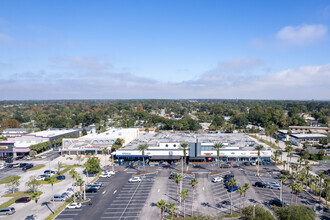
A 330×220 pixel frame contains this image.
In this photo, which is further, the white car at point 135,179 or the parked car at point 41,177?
the parked car at point 41,177

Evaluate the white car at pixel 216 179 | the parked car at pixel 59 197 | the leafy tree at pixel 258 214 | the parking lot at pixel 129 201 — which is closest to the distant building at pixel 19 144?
the parked car at pixel 59 197

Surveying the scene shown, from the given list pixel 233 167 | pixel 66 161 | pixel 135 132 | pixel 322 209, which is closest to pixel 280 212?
pixel 322 209

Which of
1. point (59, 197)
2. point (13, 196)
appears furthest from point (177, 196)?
point (13, 196)

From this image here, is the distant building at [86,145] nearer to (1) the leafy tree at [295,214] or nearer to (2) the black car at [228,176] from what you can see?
(2) the black car at [228,176]

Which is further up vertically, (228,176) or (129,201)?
(228,176)

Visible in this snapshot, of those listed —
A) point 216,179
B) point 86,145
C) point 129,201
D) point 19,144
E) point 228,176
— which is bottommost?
point 129,201

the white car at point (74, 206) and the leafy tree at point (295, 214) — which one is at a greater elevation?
the leafy tree at point (295, 214)

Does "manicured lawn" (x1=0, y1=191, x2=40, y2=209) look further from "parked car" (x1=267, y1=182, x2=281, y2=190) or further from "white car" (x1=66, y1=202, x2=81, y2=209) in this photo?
"parked car" (x1=267, y1=182, x2=281, y2=190)

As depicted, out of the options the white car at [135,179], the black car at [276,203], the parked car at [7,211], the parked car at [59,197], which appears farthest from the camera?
the white car at [135,179]

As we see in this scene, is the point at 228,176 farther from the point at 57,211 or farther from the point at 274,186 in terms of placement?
the point at 57,211
